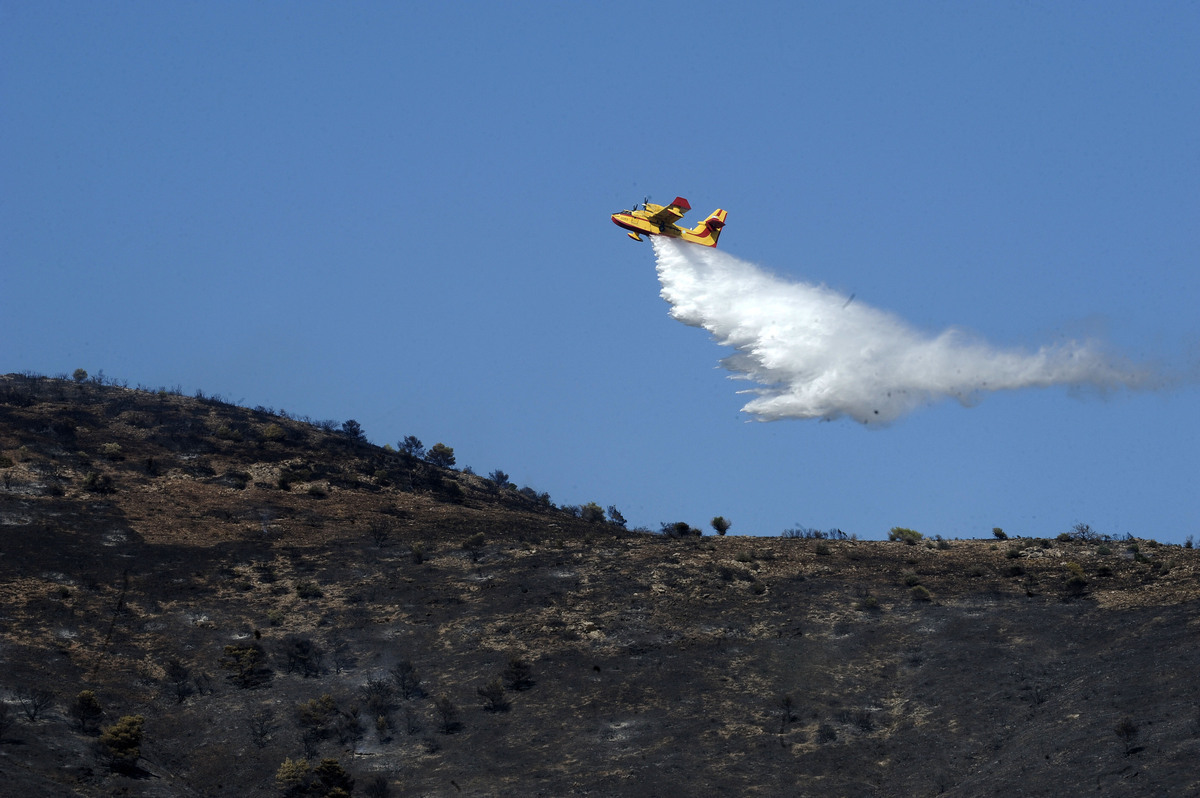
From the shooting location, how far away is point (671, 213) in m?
74.4

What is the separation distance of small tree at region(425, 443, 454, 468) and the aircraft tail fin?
29.1 m

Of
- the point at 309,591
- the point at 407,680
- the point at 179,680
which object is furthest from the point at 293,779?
the point at 309,591

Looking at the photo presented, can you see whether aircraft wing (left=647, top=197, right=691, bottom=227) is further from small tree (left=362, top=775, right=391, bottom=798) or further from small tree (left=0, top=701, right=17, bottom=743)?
small tree (left=0, top=701, right=17, bottom=743)

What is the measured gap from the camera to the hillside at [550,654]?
4297cm

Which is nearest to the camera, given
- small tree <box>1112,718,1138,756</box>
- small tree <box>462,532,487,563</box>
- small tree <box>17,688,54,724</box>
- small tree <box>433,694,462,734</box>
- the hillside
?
small tree <box>1112,718,1138,756</box>

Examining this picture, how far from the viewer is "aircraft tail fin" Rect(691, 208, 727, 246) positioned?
7831 centimetres

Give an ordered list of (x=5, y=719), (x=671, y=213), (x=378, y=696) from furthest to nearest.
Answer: (x=671, y=213)
(x=378, y=696)
(x=5, y=719)

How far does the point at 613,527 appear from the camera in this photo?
269 ft

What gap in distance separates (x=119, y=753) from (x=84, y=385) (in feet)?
187

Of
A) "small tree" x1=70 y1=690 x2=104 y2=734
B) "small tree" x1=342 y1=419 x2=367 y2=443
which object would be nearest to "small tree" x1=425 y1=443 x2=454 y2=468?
"small tree" x1=342 y1=419 x2=367 y2=443

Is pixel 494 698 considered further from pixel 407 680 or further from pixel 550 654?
pixel 550 654

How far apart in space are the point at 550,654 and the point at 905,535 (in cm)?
2656

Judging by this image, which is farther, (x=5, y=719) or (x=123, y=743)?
(x=123, y=743)

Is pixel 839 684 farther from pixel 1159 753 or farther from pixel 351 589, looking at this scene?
pixel 351 589
